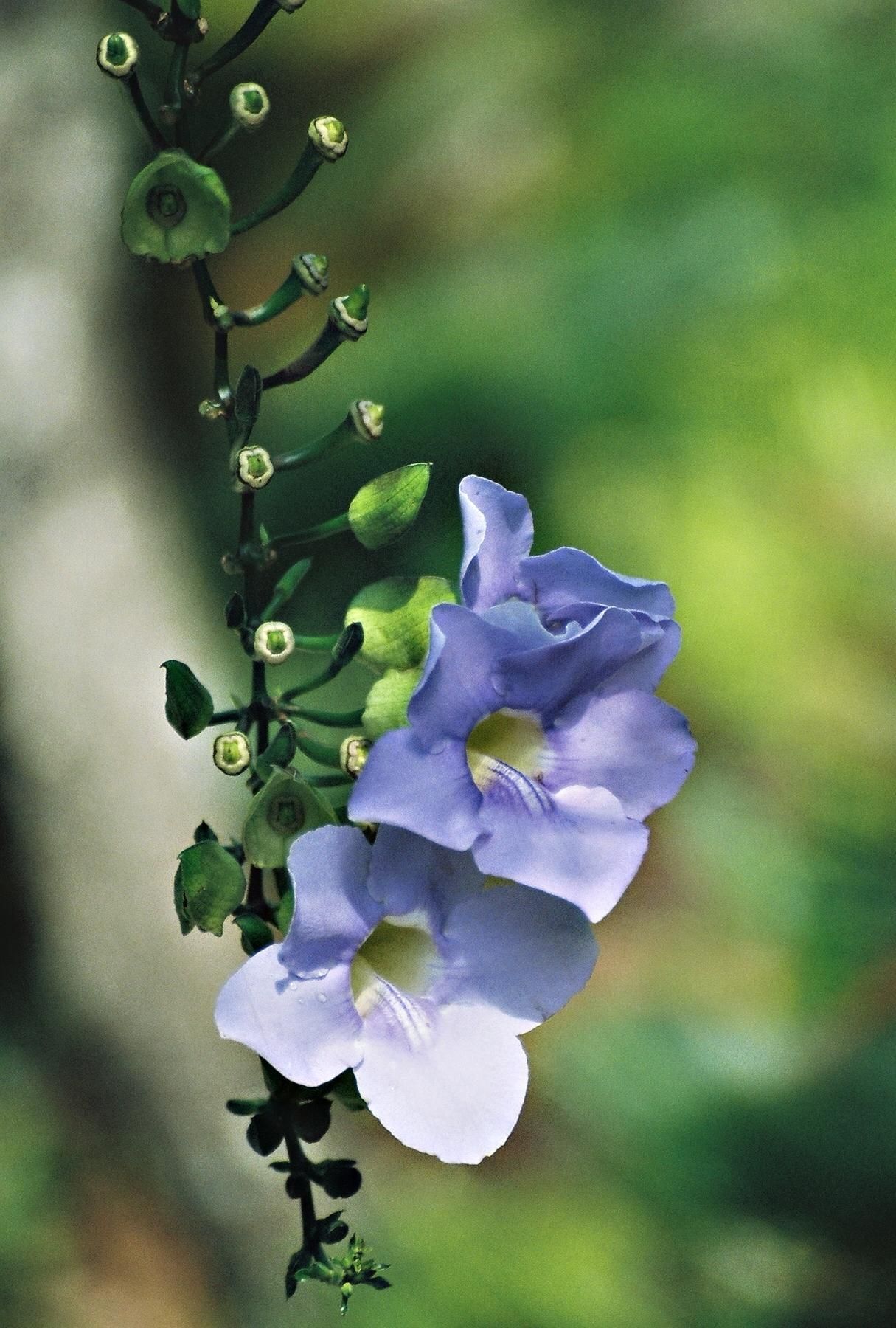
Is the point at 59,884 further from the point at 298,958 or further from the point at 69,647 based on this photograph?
the point at 298,958

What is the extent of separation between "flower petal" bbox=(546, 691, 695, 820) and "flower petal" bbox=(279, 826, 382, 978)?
0.22 feet

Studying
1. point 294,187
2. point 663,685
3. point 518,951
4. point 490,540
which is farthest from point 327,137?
point 663,685

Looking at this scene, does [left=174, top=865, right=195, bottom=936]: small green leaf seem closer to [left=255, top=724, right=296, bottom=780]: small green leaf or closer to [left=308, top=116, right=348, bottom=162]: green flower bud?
[left=255, top=724, right=296, bottom=780]: small green leaf

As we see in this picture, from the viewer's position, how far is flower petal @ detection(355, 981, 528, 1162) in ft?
1.22

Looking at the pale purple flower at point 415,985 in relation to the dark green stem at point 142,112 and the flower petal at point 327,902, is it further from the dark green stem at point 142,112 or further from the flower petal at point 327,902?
the dark green stem at point 142,112

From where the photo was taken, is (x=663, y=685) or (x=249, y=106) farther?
(x=663, y=685)

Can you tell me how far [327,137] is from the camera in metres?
0.36

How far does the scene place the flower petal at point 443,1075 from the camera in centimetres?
37

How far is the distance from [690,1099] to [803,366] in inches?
23.9

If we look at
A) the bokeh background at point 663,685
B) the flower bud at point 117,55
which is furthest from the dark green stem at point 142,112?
the bokeh background at point 663,685

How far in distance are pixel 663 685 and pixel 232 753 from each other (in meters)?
0.75

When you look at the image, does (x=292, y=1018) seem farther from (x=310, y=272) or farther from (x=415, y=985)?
(x=310, y=272)

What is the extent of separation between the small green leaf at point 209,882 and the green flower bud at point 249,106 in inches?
7.9

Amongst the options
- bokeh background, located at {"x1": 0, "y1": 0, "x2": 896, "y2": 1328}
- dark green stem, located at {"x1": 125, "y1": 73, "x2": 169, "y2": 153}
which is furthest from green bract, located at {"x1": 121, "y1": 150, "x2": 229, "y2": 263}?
bokeh background, located at {"x1": 0, "y1": 0, "x2": 896, "y2": 1328}
